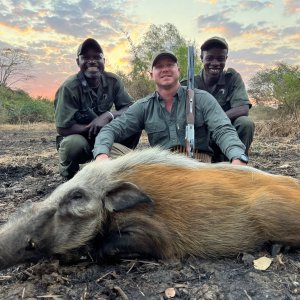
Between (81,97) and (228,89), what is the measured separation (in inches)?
82.6

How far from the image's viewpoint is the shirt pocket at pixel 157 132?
510 centimetres

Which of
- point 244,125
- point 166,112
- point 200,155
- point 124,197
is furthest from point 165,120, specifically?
point 124,197

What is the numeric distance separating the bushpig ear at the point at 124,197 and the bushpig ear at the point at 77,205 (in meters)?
0.12

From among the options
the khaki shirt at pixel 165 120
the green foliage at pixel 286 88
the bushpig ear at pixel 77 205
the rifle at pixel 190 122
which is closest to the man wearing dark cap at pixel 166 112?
the khaki shirt at pixel 165 120

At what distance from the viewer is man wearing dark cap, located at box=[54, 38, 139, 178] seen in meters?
5.71

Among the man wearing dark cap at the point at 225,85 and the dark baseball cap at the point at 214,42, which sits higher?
the dark baseball cap at the point at 214,42

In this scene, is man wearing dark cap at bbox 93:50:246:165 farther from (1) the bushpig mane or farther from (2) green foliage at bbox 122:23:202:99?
(2) green foliage at bbox 122:23:202:99

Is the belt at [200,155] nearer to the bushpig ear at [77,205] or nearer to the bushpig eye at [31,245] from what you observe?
the bushpig ear at [77,205]

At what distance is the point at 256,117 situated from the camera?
20.0m

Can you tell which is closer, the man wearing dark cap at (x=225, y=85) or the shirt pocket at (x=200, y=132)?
the shirt pocket at (x=200, y=132)

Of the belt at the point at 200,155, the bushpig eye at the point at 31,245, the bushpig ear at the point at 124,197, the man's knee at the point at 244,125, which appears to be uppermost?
the man's knee at the point at 244,125

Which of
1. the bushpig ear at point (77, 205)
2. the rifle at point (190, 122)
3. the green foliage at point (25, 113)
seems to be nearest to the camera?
the bushpig ear at point (77, 205)

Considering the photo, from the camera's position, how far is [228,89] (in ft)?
20.7

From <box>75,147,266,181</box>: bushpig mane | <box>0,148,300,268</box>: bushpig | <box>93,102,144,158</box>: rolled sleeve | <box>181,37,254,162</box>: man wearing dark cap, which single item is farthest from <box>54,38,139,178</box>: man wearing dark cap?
<box>0,148,300,268</box>: bushpig
